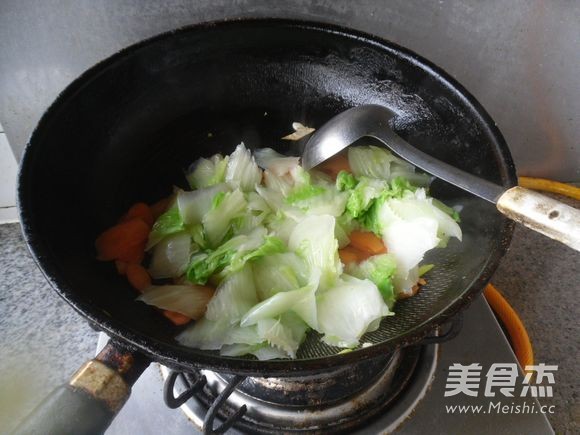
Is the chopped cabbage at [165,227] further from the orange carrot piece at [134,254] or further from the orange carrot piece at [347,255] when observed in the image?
the orange carrot piece at [347,255]

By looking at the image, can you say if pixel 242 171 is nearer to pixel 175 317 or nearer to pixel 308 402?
pixel 175 317

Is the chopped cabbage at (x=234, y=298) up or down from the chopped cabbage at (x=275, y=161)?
down

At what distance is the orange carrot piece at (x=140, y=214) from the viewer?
1.18 m

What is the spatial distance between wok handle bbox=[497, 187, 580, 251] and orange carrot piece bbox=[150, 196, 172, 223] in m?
0.78

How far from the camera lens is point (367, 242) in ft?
3.92

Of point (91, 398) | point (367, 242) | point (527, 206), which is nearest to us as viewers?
point (91, 398)

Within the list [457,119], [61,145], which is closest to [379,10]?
[457,119]

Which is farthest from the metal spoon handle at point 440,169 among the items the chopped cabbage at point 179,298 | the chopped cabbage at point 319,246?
the chopped cabbage at point 179,298

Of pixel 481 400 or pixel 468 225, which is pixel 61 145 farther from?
pixel 481 400

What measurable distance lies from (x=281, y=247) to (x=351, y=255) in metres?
0.18

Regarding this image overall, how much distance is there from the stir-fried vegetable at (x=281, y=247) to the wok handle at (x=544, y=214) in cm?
22

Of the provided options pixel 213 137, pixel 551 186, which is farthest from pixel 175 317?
pixel 551 186

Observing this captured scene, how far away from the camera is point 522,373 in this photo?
1.24m

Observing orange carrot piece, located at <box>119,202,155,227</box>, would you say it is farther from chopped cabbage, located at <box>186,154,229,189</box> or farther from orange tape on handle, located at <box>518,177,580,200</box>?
orange tape on handle, located at <box>518,177,580,200</box>
